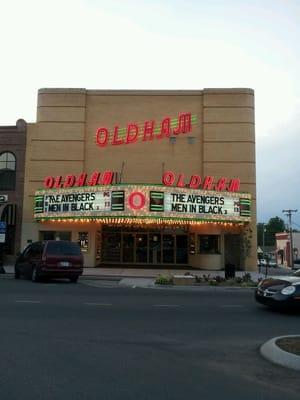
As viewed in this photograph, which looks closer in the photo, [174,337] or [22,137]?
[174,337]

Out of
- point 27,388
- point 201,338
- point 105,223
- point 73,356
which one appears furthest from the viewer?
point 105,223

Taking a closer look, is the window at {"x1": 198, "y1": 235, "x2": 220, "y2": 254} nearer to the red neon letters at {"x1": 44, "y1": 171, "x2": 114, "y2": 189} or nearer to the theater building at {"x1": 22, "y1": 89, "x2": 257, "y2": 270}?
the theater building at {"x1": 22, "y1": 89, "x2": 257, "y2": 270}

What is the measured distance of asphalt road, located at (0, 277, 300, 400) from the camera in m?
6.13

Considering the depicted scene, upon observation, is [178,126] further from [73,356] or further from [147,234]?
[73,356]

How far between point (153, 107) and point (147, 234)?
8.82m

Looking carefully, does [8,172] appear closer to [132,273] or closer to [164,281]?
[132,273]

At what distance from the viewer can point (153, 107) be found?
118 ft

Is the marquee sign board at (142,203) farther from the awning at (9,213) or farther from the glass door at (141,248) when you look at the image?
the glass door at (141,248)

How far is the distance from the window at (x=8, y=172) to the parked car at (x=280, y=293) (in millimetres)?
25539

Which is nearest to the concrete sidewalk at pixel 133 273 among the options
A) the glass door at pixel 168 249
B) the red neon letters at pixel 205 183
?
the glass door at pixel 168 249

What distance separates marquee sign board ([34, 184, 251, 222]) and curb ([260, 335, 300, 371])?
2186cm

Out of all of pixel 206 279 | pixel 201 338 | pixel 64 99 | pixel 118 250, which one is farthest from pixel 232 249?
pixel 201 338

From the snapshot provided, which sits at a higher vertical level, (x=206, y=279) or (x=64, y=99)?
(x=64, y=99)

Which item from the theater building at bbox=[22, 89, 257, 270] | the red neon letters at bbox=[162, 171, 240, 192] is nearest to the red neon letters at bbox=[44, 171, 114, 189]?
the theater building at bbox=[22, 89, 257, 270]
